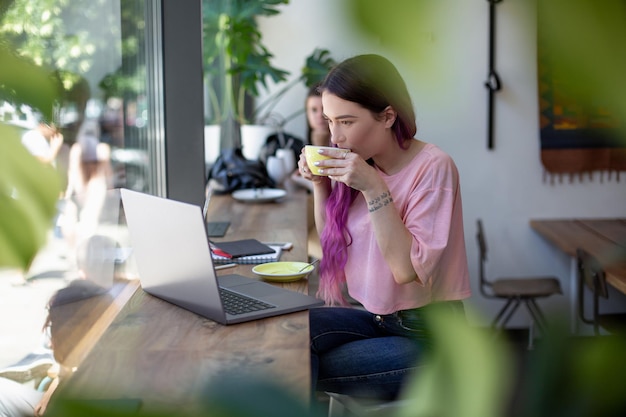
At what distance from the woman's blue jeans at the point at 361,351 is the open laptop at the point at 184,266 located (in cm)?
27

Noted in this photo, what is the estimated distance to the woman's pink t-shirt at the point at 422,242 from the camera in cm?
203

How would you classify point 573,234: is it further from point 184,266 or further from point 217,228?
point 184,266

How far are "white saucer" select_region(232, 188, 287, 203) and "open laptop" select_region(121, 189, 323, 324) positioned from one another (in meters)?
1.72

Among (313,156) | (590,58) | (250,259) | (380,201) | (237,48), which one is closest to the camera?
(590,58)

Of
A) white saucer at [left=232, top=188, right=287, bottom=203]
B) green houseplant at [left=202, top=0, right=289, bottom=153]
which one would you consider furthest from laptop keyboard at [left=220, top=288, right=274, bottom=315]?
green houseplant at [left=202, top=0, right=289, bottom=153]

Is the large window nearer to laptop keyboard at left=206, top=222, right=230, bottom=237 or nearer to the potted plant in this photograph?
laptop keyboard at left=206, top=222, right=230, bottom=237

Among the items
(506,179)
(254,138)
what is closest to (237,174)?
(254,138)

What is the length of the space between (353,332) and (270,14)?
2.84m

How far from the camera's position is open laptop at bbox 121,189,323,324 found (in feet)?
5.23

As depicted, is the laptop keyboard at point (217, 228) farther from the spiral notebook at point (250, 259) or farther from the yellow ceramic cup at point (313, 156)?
the yellow ceramic cup at point (313, 156)

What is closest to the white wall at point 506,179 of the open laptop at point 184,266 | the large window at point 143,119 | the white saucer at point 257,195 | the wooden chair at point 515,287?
the wooden chair at point 515,287

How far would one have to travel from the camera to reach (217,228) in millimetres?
2943

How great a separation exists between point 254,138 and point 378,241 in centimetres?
285

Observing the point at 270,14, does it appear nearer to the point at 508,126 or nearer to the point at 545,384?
the point at 508,126
